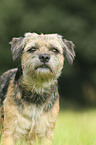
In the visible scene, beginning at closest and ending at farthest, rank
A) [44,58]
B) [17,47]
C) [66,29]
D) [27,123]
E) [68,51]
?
[44,58] < [27,123] < [17,47] < [68,51] < [66,29]

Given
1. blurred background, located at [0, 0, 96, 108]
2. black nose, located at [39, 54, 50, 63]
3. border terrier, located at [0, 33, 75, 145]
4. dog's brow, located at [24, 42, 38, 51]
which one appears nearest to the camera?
black nose, located at [39, 54, 50, 63]

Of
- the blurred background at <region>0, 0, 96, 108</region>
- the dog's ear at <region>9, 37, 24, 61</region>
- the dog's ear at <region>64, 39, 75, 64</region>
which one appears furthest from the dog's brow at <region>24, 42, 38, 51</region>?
the blurred background at <region>0, 0, 96, 108</region>

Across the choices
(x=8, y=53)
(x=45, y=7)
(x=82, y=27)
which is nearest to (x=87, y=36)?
(x=82, y=27)

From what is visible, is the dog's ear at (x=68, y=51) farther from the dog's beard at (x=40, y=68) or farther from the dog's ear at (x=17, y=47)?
the dog's ear at (x=17, y=47)

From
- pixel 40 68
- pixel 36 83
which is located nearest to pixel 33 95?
pixel 36 83

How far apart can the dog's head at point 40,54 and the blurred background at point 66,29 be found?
11.8 metres

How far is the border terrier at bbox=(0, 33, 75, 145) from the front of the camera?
536 centimetres

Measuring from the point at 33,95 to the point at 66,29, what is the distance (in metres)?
12.7

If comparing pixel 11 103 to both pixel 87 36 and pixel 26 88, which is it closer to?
Answer: pixel 26 88

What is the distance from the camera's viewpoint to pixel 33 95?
564 centimetres

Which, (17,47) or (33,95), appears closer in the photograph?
(33,95)

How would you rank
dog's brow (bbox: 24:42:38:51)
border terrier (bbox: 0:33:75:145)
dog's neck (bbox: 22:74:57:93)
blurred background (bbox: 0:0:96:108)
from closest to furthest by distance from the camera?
border terrier (bbox: 0:33:75:145)
dog's brow (bbox: 24:42:38:51)
dog's neck (bbox: 22:74:57:93)
blurred background (bbox: 0:0:96:108)

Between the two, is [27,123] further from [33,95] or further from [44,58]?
[44,58]

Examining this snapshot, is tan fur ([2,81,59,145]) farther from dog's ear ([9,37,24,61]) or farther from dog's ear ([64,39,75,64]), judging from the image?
dog's ear ([64,39,75,64])
